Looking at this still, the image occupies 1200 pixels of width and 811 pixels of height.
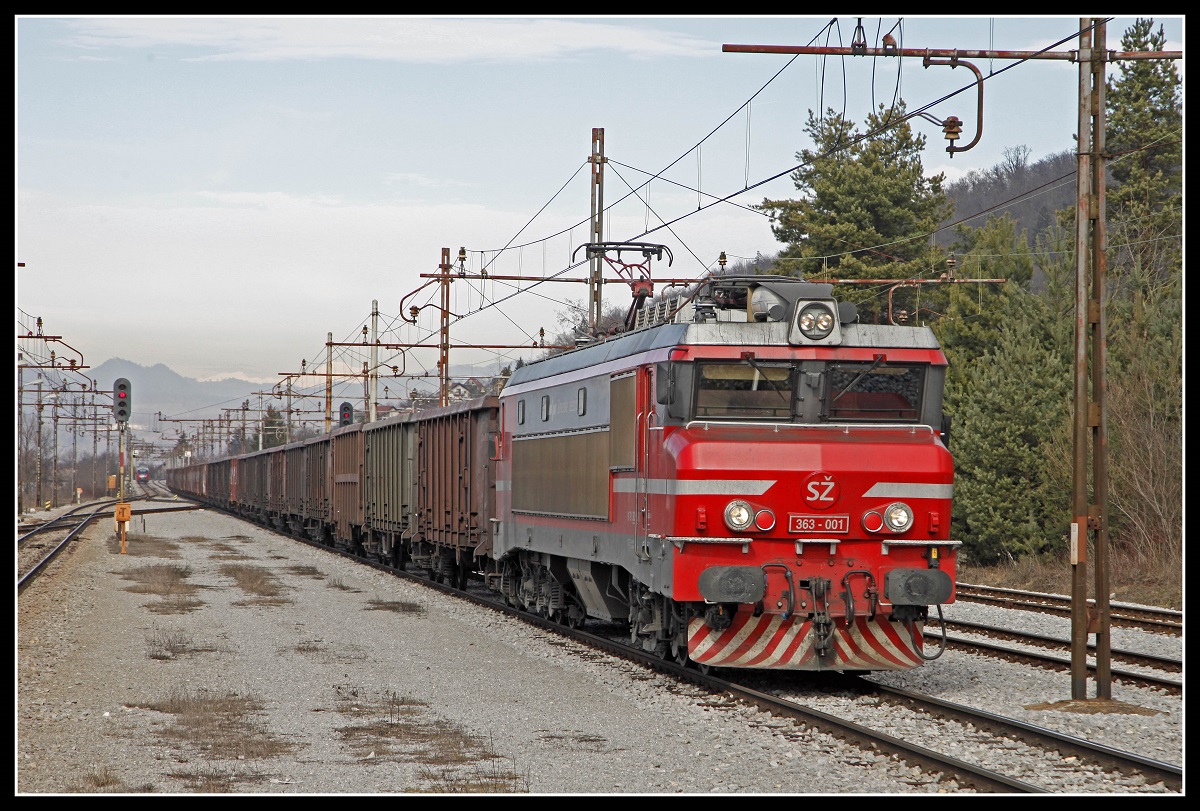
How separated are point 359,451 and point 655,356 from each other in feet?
74.0

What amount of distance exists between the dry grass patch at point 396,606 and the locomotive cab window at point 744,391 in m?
9.28

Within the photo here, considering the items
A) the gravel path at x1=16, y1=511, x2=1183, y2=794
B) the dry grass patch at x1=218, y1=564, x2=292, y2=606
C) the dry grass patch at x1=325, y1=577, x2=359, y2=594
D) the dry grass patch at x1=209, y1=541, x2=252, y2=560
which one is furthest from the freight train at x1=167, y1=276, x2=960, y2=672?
the dry grass patch at x1=209, y1=541, x2=252, y2=560

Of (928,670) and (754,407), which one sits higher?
(754,407)

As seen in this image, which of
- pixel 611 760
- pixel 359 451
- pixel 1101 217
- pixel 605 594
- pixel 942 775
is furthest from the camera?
pixel 359 451

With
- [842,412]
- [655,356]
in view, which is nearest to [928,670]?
[842,412]

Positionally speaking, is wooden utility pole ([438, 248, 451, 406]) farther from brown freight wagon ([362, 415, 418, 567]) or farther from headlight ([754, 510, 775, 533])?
headlight ([754, 510, 775, 533])

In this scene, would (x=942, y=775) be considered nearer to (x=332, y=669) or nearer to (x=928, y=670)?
(x=928, y=670)

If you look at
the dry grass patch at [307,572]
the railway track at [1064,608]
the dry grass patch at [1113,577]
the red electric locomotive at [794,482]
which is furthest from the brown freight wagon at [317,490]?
the red electric locomotive at [794,482]

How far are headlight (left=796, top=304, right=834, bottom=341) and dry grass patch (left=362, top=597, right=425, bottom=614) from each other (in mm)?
9851

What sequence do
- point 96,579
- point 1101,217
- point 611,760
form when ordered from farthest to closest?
1. point 96,579
2. point 1101,217
3. point 611,760

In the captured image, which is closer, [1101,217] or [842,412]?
[1101,217]

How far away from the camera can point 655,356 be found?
1209cm

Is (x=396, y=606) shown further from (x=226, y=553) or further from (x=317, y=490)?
(x=317, y=490)

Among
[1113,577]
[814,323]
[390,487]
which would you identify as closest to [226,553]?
[390,487]
